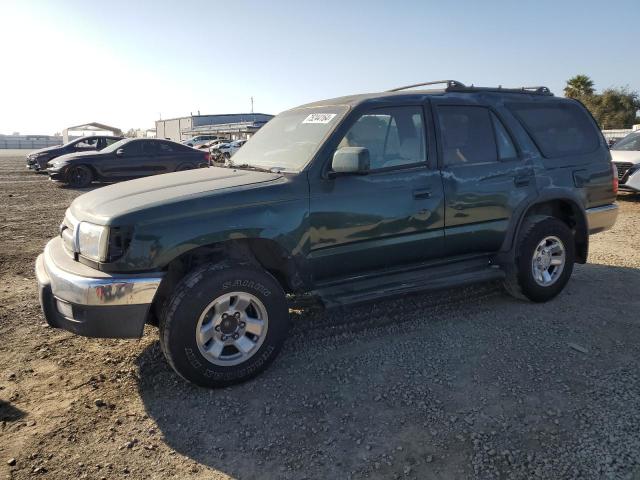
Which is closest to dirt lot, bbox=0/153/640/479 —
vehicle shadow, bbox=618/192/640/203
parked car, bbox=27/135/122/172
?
vehicle shadow, bbox=618/192/640/203

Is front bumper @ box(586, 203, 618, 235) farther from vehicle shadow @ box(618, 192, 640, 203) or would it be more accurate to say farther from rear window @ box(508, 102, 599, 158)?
vehicle shadow @ box(618, 192, 640, 203)

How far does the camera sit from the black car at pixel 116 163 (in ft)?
45.2

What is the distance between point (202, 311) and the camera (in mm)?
3156

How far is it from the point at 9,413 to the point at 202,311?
1318 millimetres

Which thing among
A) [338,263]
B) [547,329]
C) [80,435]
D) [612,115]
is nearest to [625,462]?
[547,329]

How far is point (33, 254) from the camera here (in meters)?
6.64

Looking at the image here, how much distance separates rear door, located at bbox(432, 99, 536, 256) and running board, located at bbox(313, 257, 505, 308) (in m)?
0.16

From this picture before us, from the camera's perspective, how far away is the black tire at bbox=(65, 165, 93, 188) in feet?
45.2

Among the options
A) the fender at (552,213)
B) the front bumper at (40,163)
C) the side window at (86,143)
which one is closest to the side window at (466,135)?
the fender at (552,213)

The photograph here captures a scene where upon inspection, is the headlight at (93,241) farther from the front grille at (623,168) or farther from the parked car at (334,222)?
the front grille at (623,168)

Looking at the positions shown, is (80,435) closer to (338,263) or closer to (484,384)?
(338,263)

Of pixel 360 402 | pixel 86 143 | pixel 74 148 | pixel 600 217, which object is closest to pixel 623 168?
pixel 600 217

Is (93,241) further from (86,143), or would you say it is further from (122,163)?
(86,143)

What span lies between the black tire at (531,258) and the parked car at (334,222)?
1 centimetres
